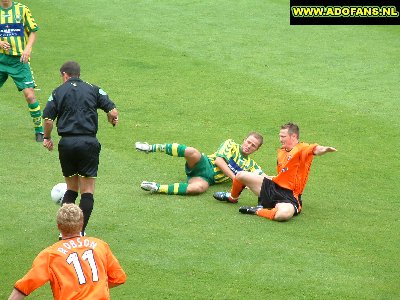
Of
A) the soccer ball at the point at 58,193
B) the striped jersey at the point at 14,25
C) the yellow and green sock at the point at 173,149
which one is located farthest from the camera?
the striped jersey at the point at 14,25

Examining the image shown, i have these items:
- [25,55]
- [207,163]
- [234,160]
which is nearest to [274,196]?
[234,160]

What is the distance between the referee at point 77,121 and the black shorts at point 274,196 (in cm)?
235

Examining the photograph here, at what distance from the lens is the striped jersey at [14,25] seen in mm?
14156

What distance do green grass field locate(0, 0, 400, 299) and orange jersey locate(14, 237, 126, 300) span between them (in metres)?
2.14

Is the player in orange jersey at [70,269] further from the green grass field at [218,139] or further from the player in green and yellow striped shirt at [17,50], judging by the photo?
the player in green and yellow striped shirt at [17,50]

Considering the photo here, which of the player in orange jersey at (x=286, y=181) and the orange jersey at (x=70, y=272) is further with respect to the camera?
the player in orange jersey at (x=286, y=181)

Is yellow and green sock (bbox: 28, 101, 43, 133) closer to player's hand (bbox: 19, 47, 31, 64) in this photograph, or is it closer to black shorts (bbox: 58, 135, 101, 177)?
player's hand (bbox: 19, 47, 31, 64)

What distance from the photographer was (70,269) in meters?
7.07


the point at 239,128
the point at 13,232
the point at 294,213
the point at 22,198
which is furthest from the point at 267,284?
the point at 239,128

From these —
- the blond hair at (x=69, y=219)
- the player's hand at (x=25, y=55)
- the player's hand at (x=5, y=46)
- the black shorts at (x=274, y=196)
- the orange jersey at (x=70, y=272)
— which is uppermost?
the player's hand at (x=5, y=46)

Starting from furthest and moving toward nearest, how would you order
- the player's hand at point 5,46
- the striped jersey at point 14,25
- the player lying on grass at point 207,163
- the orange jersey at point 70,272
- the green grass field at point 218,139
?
the striped jersey at point 14,25, the player's hand at point 5,46, the player lying on grass at point 207,163, the green grass field at point 218,139, the orange jersey at point 70,272

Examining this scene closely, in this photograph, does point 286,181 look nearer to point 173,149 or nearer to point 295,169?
point 295,169

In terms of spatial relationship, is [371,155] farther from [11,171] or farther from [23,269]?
[23,269]

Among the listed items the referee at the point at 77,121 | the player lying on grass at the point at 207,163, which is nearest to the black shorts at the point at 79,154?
the referee at the point at 77,121
